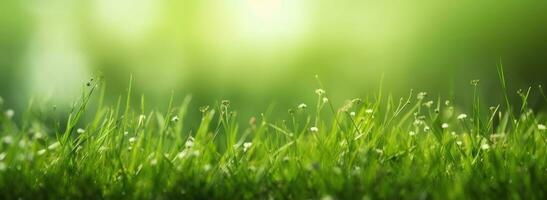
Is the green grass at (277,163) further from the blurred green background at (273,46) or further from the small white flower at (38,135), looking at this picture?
the blurred green background at (273,46)

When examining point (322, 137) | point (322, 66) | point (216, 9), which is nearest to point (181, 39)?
point (216, 9)

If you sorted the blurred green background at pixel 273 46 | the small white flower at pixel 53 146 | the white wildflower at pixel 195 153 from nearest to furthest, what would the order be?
the white wildflower at pixel 195 153, the small white flower at pixel 53 146, the blurred green background at pixel 273 46

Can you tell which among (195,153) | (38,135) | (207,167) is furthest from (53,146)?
(207,167)

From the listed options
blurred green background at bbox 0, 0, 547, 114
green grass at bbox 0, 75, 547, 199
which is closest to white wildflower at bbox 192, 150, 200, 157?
green grass at bbox 0, 75, 547, 199

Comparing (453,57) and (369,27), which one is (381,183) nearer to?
(453,57)

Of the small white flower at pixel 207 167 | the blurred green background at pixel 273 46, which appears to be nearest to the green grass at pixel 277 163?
the small white flower at pixel 207 167
